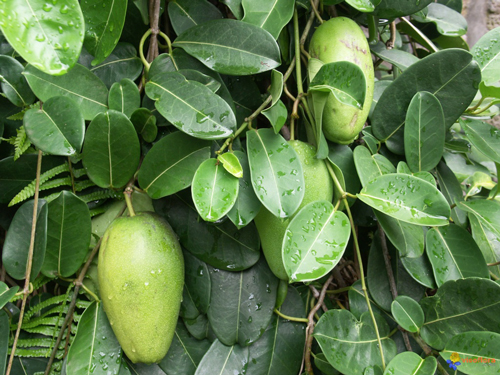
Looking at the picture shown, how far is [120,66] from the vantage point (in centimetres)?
68

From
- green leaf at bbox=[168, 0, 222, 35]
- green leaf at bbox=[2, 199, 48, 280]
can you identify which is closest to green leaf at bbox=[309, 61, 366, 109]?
green leaf at bbox=[168, 0, 222, 35]

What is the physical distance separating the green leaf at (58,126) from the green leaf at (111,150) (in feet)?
0.07

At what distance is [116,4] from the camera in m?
Result: 0.56

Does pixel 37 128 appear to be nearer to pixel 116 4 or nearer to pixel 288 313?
pixel 116 4

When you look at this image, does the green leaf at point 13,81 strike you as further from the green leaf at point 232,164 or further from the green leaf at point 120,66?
the green leaf at point 232,164

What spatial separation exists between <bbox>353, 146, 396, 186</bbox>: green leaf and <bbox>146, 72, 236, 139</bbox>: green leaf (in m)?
0.23

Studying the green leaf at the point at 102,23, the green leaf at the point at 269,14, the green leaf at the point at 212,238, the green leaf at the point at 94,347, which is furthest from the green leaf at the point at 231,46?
the green leaf at the point at 94,347

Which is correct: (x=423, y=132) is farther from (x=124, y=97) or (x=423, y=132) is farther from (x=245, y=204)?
(x=124, y=97)

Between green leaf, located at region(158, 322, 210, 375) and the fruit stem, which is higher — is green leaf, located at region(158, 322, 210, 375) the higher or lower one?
the lower one

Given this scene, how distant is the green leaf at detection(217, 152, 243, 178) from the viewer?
0.58 meters

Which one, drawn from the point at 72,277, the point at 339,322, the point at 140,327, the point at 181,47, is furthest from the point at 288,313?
the point at 181,47

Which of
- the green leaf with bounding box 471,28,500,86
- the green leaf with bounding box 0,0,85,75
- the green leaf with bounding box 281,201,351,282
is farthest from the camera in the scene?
the green leaf with bounding box 471,28,500,86

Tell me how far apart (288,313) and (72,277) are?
406mm

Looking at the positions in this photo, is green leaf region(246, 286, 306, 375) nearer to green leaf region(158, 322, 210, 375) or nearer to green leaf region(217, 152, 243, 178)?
green leaf region(158, 322, 210, 375)
